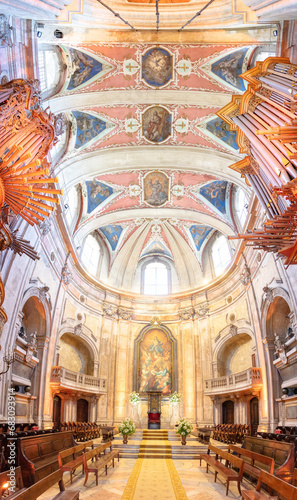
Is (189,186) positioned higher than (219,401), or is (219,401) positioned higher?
(189,186)

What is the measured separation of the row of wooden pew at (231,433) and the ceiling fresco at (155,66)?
1389 centimetres

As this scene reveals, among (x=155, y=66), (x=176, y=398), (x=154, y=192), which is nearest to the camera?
(x=155, y=66)

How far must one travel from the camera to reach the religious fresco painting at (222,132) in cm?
1639

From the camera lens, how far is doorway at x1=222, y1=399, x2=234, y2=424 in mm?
21364

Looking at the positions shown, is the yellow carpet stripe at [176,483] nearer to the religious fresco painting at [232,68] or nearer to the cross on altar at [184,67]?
the religious fresco painting at [232,68]

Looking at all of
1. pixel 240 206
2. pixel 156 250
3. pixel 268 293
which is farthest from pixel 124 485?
pixel 156 250

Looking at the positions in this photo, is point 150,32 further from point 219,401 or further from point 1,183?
point 219,401

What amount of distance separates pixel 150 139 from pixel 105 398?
14801 millimetres

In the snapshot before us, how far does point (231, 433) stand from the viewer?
1634 centimetres

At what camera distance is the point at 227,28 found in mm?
11820

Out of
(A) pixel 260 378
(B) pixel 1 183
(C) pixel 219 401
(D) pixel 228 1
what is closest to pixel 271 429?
(A) pixel 260 378

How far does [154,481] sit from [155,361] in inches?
653

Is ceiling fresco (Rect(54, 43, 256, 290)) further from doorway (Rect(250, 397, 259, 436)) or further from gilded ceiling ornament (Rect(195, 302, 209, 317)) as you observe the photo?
doorway (Rect(250, 397, 259, 436))

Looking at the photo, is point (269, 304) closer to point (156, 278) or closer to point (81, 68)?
point (156, 278)
